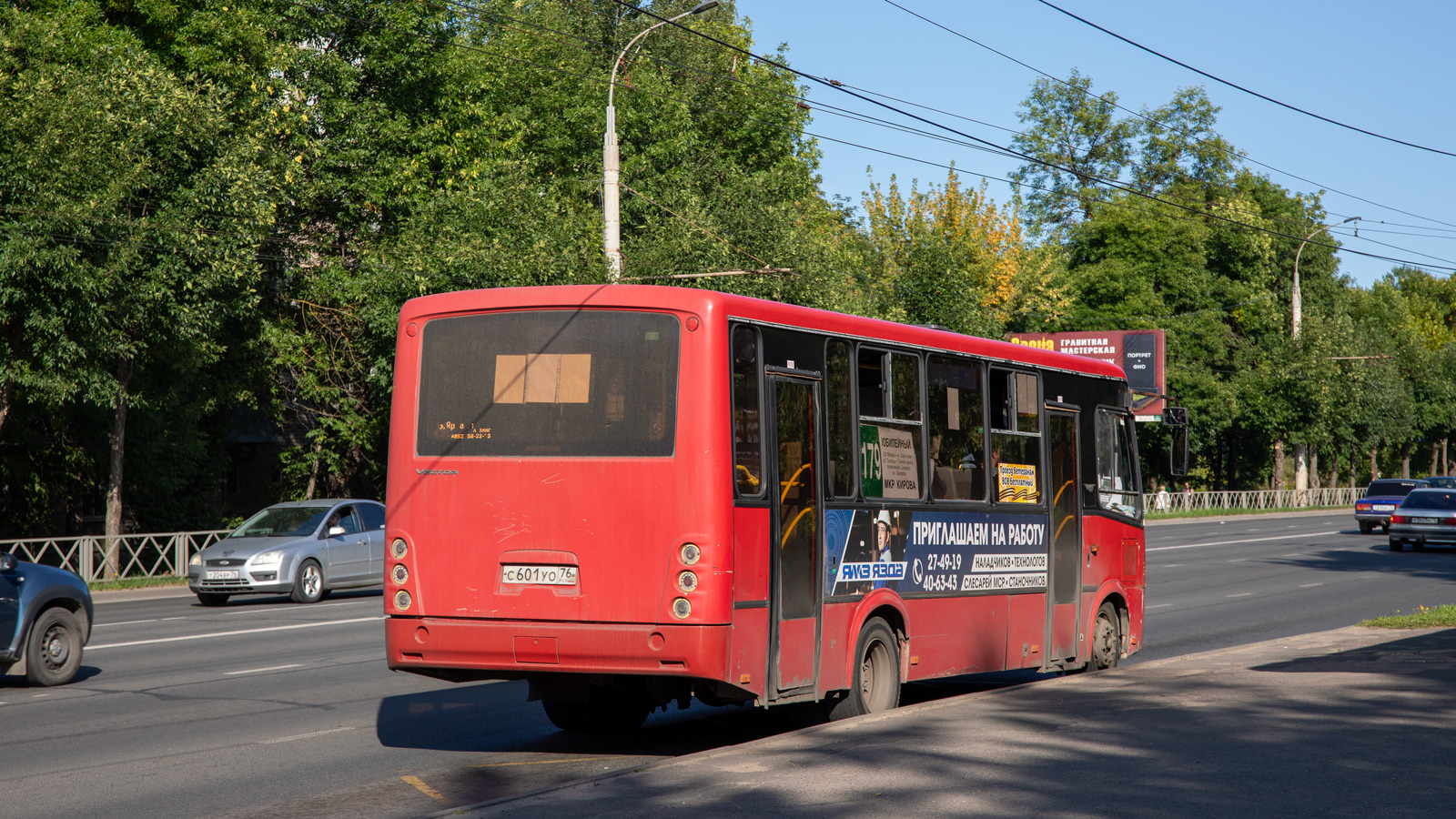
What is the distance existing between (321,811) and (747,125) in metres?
46.1

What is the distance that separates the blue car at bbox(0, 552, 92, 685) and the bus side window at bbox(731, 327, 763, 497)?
25.0 feet

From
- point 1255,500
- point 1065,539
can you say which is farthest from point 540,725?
point 1255,500

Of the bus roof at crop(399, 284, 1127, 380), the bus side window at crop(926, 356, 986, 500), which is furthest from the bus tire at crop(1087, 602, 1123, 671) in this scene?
the bus roof at crop(399, 284, 1127, 380)

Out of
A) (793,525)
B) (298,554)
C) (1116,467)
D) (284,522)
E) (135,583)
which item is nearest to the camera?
(793,525)

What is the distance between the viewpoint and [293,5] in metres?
32.7

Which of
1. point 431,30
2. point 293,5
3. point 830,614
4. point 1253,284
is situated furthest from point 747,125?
point 830,614

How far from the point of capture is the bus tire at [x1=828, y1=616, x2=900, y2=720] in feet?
31.7

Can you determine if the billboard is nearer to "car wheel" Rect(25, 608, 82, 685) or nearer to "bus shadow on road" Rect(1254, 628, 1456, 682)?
"bus shadow on road" Rect(1254, 628, 1456, 682)

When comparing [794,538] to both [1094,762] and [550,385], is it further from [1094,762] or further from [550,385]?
[1094,762]

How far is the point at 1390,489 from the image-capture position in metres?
46.5

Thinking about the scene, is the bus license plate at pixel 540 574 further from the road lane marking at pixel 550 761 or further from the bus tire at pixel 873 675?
the bus tire at pixel 873 675

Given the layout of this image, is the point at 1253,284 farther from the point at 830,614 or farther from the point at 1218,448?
the point at 830,614

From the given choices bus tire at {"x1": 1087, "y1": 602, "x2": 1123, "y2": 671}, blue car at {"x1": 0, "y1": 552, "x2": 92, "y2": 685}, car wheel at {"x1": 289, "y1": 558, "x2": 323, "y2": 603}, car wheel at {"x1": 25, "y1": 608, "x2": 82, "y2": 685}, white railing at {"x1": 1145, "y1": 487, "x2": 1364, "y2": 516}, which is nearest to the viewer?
blue car at {"x1": 0, "y1": 552, "x2": 92, "y2": 685}

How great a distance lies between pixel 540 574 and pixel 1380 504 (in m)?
42.1
